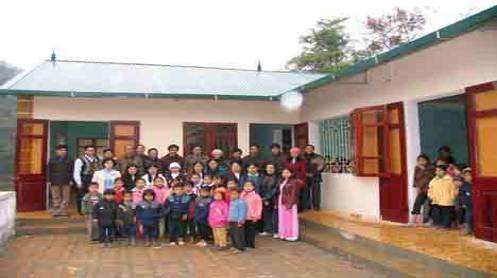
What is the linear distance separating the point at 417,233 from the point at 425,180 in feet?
3.01

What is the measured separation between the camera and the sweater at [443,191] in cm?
705

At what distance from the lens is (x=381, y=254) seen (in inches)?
243

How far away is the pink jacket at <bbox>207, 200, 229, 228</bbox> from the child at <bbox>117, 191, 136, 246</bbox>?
129 centimetres

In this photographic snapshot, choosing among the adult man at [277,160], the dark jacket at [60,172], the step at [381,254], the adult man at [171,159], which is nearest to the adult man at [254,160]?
the adult man at [277,160]

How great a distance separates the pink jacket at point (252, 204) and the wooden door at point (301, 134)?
373cm

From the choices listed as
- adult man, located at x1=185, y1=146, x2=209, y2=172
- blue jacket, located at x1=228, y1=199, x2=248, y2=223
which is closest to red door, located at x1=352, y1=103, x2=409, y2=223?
blue jacket, located at x1=228, y1=199, x2=248, y2=223

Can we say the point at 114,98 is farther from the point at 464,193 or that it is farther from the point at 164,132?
the point at 464,193

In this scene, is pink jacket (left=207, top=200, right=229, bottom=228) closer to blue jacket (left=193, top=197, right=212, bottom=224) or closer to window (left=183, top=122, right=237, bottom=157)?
blue jacket (left=193, top=197, right=212, bottom=224)

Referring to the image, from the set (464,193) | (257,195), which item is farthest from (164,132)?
(464,193)

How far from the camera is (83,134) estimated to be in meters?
15.8

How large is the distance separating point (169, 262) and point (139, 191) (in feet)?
5.93

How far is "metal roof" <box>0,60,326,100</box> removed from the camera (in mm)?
9969

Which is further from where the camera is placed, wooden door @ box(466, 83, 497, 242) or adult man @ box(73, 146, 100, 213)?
adult man @ box(73, 146, 100, 213)

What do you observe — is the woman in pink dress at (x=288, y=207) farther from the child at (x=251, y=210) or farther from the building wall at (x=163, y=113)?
the building wall at (x=163, y=113)
